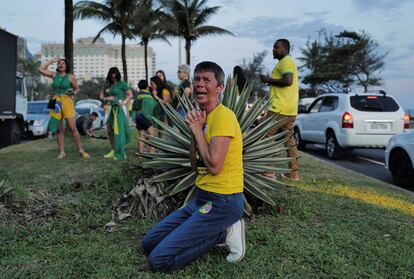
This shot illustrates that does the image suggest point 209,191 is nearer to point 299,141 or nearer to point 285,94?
point 285,94

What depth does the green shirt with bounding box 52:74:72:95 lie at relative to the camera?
7633 mm

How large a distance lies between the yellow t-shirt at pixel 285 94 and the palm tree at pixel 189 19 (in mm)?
23821

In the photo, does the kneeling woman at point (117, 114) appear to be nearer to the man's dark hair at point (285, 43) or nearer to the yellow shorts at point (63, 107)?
the yellow shorts at point (63, 107)

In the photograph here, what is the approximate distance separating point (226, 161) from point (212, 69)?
0.67 metres

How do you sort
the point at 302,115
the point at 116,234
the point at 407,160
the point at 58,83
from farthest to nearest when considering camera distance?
the point at 302,115 → the point at 58,83 → the point at 407,160 → the point at 116,234

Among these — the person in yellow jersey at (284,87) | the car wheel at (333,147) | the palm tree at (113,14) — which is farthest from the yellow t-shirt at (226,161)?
the palm tree at (113,14)

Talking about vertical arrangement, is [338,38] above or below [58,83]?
above

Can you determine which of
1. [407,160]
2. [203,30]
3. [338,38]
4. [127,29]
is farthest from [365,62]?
[407,160]

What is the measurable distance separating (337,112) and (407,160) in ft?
11.3

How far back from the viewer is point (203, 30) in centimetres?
3038

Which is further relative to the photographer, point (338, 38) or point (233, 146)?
point (338, 38)

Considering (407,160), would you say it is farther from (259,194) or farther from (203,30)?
(203,30)

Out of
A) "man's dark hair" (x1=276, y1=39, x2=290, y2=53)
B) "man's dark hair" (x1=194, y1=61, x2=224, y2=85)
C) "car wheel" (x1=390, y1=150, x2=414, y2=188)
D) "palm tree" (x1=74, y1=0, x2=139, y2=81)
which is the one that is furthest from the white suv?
"palm tree" (x1=74, y1=0, x2=139, y2=81)

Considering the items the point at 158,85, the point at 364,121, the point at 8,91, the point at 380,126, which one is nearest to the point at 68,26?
the point at 8,91
